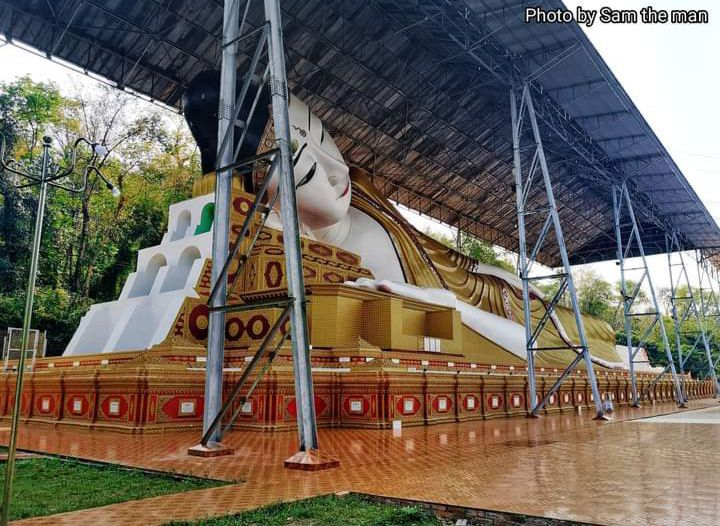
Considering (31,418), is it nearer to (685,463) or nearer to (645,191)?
(685,463)

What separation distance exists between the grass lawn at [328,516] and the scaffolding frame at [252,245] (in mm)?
1491

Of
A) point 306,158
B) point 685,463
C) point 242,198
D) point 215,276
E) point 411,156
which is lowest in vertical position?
point 685,463

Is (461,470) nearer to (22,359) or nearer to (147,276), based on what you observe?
(22,359)

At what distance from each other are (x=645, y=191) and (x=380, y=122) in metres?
8.84

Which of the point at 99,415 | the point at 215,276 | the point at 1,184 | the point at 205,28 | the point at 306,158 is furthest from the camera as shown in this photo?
the point at 1,184

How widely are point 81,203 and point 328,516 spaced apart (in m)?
18.9

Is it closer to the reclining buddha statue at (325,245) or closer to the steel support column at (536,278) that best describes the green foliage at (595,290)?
the reclining buddha statue at (325,245)

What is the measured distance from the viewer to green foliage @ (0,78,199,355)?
16969 mm

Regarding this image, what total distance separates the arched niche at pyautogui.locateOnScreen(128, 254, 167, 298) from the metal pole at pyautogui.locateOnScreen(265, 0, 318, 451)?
6398 mm

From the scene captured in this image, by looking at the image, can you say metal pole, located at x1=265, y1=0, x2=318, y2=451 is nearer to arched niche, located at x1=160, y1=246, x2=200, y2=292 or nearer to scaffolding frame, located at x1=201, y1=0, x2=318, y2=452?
scaffolding frame, located at x1=201, y1=0, x2=318, y2=452

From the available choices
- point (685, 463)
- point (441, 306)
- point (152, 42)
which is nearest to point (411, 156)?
point (441, 306)

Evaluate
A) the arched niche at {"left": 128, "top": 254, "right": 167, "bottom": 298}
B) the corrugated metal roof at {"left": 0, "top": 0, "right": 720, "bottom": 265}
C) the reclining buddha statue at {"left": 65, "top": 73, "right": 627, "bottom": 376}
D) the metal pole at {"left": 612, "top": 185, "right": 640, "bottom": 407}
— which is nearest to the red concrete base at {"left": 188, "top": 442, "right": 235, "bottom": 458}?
the reclining buddha statue at {"left": 65, "top": 73, "right": 627, "bottom": 376}

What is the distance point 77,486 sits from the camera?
4043 millimetres

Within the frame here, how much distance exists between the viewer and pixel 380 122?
15984 mm
